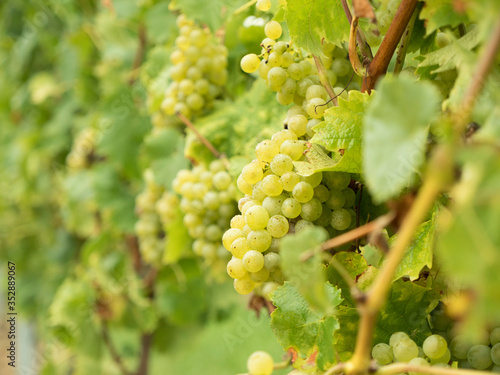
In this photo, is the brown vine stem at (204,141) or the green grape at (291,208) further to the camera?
the brown vine stem at (204,141)

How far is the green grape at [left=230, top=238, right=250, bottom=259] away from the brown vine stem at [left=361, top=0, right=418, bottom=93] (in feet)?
0.64

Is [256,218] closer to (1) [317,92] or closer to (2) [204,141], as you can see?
(1) [317,92]

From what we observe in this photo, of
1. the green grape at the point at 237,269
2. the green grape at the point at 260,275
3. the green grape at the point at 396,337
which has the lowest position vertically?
the green grape at the point at 396,337

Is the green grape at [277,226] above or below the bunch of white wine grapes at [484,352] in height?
above

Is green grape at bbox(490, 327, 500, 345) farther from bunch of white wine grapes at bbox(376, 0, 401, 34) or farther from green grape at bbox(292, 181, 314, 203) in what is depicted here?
bunch of white wine grapes at bbox(376, 0, 401, 34)

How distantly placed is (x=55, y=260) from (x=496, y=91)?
1.97m

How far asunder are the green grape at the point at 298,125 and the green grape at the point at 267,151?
39 mm

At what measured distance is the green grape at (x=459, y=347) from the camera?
43cm

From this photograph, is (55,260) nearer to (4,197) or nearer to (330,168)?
(4,197)

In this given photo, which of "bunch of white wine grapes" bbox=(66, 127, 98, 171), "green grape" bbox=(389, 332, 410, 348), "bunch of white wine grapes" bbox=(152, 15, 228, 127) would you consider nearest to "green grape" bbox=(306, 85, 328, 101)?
"green grape" bbox=(389, 332, 410, 348)

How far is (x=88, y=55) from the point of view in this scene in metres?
1.72

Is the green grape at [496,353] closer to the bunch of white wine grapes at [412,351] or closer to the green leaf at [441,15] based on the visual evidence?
the bunch of white wine grapes at [412,351]

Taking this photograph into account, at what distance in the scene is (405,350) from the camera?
416 millimetres

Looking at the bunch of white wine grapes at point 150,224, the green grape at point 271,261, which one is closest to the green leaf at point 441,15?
the green grape at point 271,261
